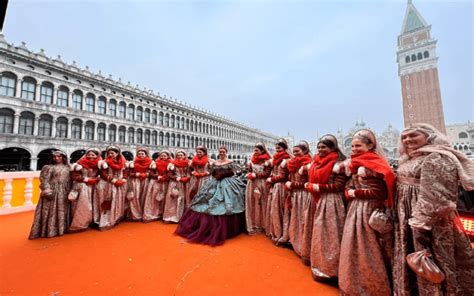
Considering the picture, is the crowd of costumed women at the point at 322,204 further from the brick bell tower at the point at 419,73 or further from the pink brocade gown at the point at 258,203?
the brick bell tower at the point at 419,73

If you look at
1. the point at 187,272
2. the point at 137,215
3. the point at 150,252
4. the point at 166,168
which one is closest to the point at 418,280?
the point at 187,272

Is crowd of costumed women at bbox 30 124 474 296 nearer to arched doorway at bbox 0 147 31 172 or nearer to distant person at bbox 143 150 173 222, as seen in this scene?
distant person at bbox 143 150 173 222

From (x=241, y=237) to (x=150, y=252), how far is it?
1.44 metres

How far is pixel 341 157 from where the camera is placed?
7.95 ft

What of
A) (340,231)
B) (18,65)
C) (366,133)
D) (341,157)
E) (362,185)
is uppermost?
(18,65)

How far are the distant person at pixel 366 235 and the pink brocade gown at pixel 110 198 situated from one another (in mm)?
3955

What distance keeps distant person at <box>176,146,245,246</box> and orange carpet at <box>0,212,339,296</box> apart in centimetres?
17

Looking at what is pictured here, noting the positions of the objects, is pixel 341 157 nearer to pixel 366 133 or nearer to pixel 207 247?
pixel 366 133

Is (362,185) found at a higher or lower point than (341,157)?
lower

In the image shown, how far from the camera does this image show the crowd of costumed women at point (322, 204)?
1.43 metres

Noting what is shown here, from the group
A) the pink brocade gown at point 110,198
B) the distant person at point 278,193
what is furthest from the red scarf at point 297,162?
the pink brocade gown at point 110,198

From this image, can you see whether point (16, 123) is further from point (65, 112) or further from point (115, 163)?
point (115, 163)

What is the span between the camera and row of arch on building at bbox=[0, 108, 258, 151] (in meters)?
14.4

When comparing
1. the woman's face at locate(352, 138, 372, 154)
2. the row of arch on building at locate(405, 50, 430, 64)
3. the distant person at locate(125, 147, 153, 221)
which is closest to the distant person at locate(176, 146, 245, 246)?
the distant person at locate(125, 147, 153, 221)
